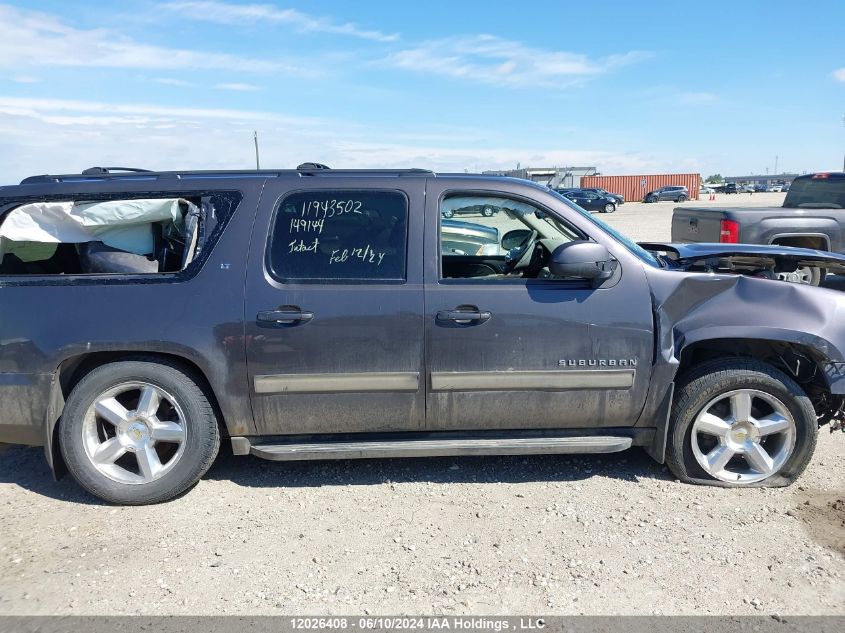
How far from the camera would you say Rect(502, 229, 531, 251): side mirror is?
4664 millimetres

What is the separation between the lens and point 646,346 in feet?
11.7

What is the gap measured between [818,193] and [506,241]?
6.72 meters

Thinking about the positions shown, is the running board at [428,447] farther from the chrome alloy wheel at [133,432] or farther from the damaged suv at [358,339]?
the chrome alloy wheel at [133,432]

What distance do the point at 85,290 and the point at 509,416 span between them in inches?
97.2

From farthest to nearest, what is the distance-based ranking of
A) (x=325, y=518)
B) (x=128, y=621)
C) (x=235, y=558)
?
(x=325, y=518) → (x=235, y=558) → (x=128, y=621)

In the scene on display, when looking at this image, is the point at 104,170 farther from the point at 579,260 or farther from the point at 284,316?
the point at 579,260

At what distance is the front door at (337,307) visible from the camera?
348cm

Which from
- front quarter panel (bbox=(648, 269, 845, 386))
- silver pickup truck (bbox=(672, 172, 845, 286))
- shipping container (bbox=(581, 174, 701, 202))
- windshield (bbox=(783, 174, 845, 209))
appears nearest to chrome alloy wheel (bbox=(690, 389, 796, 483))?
front quarter panel (bbox=(648, 269, 845, 386))

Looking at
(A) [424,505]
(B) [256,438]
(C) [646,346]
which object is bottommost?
(A) [424,505]

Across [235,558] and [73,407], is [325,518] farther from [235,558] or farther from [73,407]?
[73,407]

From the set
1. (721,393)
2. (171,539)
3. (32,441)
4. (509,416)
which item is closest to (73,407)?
(32,441)

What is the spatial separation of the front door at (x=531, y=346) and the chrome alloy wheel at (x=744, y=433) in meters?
0.49

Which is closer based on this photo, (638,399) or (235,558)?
(235,558)

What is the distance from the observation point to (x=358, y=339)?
138 inches
